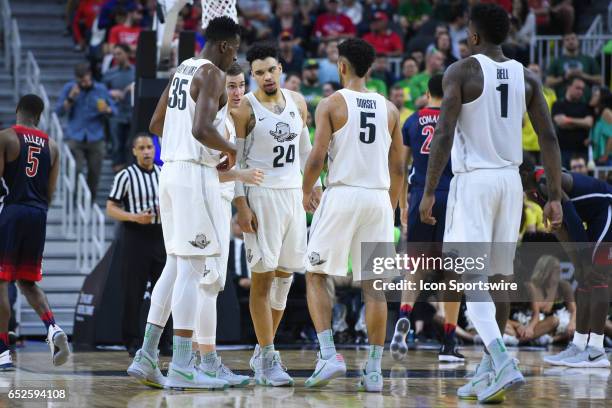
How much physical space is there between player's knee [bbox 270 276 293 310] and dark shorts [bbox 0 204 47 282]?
8.03 ft

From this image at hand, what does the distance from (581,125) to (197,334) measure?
362 inches

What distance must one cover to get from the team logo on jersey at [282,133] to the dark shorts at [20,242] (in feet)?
9.24

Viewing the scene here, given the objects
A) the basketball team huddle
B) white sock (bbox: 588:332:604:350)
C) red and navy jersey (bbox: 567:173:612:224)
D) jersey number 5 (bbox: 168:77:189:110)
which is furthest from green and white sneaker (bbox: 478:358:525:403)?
red and navy jersey (bbox: 567:173:612:224)

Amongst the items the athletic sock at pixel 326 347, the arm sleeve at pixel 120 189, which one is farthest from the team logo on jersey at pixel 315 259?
the arm sleeve at pixel 120 189

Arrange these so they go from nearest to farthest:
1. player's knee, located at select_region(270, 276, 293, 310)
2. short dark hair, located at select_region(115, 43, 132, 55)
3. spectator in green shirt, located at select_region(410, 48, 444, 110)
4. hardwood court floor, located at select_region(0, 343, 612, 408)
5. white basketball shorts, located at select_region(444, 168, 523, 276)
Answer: hardwood court floor, located at select_region(0, 343, 612, 408), white basketball shorts, located at select_region(444, 168, 523, 276), player's knee, located at select_region(270, 276, 293, 310), spectator in green shirt, located at select_region(410, 48, 444, 110), short dark hair, located at select_region(115, 43, 132, 55)

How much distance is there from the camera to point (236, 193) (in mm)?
7863

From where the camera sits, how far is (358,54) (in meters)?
7.67

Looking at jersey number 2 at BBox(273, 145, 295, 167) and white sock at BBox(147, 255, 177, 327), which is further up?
jersey number 2 at BBox(273, 145, 295, 167)

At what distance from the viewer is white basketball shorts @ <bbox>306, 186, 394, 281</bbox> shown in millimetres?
7605

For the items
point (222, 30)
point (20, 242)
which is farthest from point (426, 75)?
point (222, 30)

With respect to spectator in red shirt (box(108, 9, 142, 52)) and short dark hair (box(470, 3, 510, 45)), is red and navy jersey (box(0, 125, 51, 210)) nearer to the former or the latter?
short dark hair (box(470, 3, 510, 45))

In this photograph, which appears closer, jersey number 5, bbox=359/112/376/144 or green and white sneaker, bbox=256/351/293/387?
Result: jersey number 5, bbox=359/112/376/144

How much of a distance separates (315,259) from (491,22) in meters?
1.95

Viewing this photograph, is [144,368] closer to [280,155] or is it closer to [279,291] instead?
[279,291]
